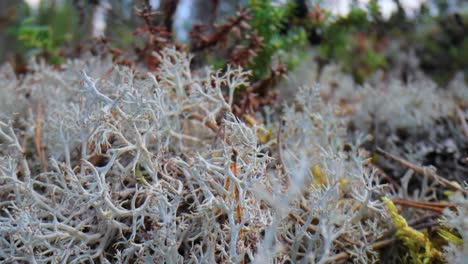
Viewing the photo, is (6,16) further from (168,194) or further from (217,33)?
(168,194)

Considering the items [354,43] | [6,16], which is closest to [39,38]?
[6,16]

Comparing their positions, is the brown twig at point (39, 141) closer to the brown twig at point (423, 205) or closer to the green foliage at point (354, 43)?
the brown twig at point (423, 205)

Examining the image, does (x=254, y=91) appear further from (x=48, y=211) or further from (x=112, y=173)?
(x=48, y=211)

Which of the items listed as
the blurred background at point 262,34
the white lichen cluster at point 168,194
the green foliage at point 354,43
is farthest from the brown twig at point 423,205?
the green foliage at point 354,43

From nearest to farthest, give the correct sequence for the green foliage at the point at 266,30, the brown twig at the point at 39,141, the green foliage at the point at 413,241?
the green foliage at the point at 413,241, the brown twig at the point at 39,141, the green foliage at the point at 266,30

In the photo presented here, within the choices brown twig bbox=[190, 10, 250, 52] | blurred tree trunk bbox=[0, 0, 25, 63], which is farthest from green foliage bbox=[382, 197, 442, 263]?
blurred tree trunk bbox=[0, 0, 25, 63]
